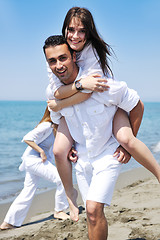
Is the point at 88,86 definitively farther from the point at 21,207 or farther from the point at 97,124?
the point at 21,207

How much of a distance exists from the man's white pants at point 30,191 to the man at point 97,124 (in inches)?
106

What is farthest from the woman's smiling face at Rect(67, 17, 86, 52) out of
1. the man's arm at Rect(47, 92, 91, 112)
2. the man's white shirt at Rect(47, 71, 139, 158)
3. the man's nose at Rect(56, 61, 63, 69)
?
the man's arm at Rect(47, 92, 91, 112)

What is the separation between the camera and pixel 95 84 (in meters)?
2.85

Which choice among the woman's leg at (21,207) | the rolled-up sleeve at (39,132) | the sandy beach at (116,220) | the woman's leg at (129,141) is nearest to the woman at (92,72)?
the woman's leg at (129,141)

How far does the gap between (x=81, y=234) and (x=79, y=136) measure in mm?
2004

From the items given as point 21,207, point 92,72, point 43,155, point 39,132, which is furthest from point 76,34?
point 21,207

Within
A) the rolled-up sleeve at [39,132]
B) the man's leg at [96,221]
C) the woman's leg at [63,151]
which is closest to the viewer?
the man's leg at [96,221]

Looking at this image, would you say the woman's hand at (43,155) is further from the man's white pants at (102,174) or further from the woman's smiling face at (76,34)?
the woman's smiling face at (76,34)

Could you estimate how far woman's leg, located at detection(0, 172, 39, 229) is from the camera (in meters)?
5.48

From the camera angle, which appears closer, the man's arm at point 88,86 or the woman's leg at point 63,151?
the man's arm at point 88,86

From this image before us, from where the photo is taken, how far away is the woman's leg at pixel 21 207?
5480 mm

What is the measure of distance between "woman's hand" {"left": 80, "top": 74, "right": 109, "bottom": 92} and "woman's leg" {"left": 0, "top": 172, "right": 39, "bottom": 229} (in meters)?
3.31

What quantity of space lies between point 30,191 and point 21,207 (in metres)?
0.33

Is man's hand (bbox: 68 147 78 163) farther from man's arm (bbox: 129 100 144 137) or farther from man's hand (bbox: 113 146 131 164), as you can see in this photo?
man's arm (bbox: 129 100 144 137)
